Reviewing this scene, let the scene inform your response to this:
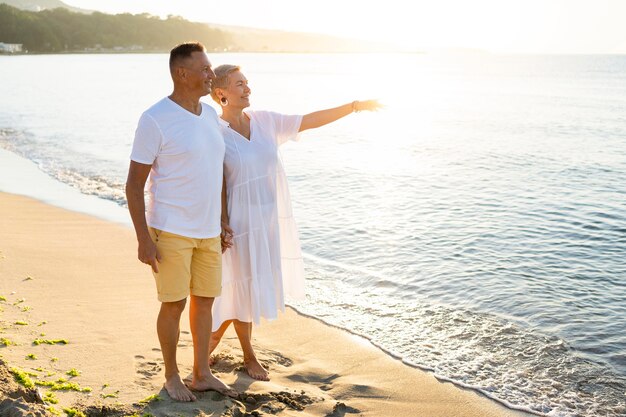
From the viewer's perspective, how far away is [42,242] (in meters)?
7.97

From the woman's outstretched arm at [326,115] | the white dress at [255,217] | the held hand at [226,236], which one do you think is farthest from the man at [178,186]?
the woman's outstretched arm at [326,115]

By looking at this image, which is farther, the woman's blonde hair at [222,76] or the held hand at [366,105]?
the held hand at [366,105]

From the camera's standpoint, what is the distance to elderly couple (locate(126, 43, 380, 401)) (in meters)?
3.74

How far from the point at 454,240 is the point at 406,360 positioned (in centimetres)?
448

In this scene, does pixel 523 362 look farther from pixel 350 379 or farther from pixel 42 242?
pixel 42 242

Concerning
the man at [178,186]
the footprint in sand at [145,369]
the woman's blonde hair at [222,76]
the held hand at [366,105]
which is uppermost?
the woman's blonde hair at [222,76]

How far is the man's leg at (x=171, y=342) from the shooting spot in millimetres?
3941

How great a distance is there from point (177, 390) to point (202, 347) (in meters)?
0.30

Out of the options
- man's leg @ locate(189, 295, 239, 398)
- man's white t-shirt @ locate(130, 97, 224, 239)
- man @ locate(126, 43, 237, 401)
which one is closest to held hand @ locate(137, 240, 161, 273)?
man @ locate(126, 43, 237, 401)

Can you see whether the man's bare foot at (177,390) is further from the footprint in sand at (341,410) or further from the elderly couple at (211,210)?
the footprint in sand at (341,410)

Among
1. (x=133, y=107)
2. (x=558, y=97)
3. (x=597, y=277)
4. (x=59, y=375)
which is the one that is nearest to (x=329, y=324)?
(x=59, y=375)

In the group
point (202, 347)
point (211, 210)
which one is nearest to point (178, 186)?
point (211, 210)

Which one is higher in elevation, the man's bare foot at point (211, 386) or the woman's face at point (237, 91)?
the woman's face at point (237, 91)

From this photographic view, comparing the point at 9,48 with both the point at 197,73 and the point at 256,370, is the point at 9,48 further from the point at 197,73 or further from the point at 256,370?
the point at 197,73
